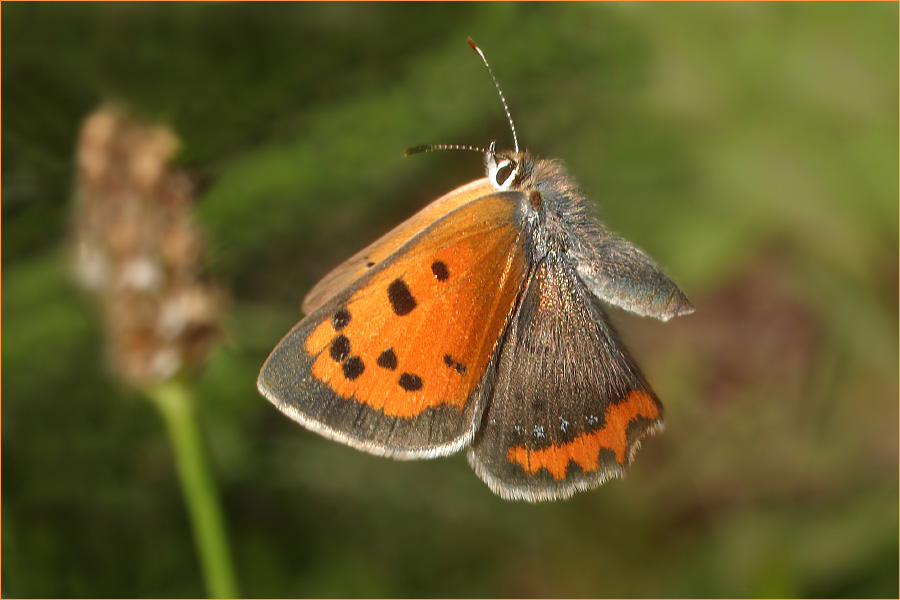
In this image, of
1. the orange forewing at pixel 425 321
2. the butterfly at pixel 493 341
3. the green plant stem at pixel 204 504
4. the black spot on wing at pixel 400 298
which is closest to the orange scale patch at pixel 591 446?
the butterfly at pixel 493 341

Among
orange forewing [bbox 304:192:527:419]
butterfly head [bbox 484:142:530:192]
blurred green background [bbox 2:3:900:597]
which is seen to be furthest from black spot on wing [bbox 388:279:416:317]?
blurred green background [bbox 2:3:900:597]

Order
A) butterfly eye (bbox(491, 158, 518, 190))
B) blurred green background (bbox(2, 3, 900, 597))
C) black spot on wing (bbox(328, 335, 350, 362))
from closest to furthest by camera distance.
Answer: black spot on wing (bbox(328, 335, 350, 362))
butterfly eye (bbox(491, 158, 518, 190))
blurred green background (bbox(2, 3, 900, 597))

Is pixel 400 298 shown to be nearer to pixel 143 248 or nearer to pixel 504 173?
pixel 504 173

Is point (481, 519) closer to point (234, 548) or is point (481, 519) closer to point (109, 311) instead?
point (234, 548)

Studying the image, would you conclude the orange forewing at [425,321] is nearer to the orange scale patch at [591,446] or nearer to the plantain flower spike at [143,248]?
the orange scale patch at [591,446]

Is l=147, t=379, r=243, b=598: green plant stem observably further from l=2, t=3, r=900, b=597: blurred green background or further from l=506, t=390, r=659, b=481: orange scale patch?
l=506, t=390, r=659, b=481: orange scale patch

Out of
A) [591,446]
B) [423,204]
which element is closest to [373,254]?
[591,446]

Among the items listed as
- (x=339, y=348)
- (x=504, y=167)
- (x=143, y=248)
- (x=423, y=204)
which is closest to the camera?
(x=339, y=348)
